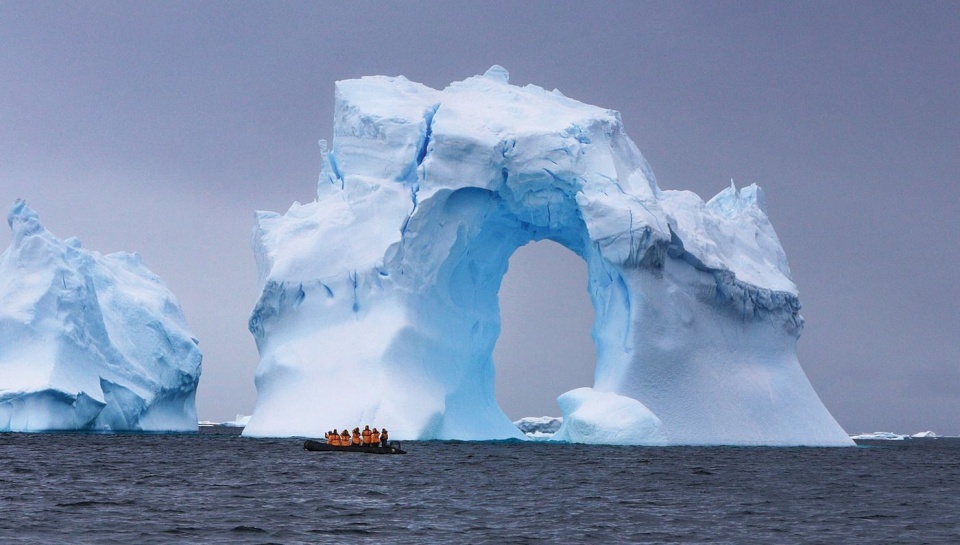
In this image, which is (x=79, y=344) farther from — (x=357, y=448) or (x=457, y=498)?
(x=457, y=498)

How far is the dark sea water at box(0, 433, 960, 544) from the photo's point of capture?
43.4 feet

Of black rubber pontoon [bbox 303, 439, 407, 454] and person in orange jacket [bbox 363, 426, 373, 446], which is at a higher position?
person in orange jacket [bbox 363, 426, 373, 446]

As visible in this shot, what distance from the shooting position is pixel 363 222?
31.2 metres

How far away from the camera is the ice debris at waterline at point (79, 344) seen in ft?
117

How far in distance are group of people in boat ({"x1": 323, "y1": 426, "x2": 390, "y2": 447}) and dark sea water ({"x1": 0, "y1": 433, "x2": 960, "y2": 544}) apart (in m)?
0.32

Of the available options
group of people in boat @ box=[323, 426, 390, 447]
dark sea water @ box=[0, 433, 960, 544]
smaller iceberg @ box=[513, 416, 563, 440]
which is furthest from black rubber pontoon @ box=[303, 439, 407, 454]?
smaller iceberg @ box=[513, 416, 563, 440]

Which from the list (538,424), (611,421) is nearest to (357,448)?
(611,421)

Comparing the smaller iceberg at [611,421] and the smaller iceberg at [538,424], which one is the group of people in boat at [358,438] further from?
the smaller iceberg at [538,424]

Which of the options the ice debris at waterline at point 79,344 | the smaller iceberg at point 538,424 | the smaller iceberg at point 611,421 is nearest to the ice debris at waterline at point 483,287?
the smaller iceberg at point 611,421

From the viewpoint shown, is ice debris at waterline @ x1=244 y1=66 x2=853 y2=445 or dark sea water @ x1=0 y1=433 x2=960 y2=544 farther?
ice debris at waterline @ x1=244 y1=66 x2=853 y2=445

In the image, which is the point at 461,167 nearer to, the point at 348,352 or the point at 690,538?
the point at 348,352

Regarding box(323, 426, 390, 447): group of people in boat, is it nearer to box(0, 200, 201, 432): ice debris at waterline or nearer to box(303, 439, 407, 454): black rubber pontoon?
box(303, 439, 407, 454): black rubber pontoon

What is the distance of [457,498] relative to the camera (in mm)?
16891

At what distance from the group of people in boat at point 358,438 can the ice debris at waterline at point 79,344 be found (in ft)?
41.5
